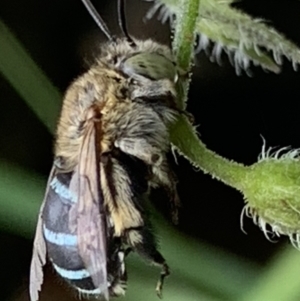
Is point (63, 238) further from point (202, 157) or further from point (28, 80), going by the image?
point (28, 80)

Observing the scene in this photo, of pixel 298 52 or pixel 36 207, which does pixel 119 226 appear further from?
pixel 36 207

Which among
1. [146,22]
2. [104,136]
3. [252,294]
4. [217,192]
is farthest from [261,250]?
[104,136]

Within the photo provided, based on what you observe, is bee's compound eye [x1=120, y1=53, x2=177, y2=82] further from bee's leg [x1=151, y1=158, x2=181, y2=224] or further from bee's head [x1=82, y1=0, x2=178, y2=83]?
bee's leg [x1=151, y1=158, x2=181, y2=224]

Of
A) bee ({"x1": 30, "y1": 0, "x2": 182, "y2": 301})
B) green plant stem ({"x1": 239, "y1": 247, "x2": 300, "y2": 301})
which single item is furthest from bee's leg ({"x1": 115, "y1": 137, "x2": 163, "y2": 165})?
green plant stem ({"x1": 239, "y1": 247, "x2": 300, "y2": 301})

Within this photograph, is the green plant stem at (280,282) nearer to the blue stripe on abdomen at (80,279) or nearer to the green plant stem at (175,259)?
the green plant stem at (175,259)

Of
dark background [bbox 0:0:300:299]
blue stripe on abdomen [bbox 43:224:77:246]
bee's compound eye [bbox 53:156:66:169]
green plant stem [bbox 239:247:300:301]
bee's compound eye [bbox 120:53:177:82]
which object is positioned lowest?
green plant stem [bbox 239:247:300:301]

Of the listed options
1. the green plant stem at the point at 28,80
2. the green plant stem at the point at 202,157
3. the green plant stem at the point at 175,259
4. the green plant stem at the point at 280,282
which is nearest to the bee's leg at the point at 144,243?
the green plant stem at the point at 202,157

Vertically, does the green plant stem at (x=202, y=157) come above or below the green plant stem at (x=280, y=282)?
above
